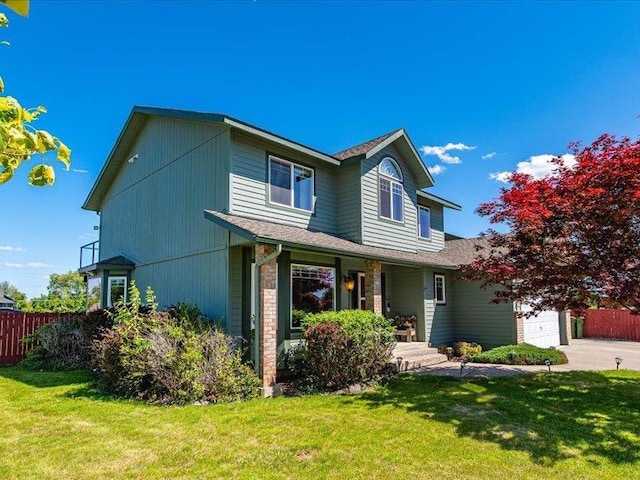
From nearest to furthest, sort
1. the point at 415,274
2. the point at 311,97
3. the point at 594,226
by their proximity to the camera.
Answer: the point at 594,226
the point at 415,274
the point at 311,97

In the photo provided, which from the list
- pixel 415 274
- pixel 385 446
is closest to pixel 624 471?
pixel 385 446

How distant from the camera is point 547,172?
9.55m

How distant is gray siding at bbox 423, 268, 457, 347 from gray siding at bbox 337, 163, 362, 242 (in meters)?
3.79

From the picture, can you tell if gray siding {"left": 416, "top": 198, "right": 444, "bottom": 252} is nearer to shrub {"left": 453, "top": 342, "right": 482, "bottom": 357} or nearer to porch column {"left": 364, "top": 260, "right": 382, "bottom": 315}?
shrub {"left": 453, "top": 342, "right": 482, "bottom": 357}

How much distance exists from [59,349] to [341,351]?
8749 mm

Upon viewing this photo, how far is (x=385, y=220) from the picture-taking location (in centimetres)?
1405

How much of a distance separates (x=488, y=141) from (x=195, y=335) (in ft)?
43.5

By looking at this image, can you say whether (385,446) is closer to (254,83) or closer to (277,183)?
(277,183)

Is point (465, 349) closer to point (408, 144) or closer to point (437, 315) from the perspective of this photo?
point (437, 315)

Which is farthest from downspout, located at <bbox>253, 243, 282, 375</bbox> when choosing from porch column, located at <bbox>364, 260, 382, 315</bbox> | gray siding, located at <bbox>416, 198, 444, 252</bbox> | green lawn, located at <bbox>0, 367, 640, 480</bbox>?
gray siding, located at <bbox>416, 198, 444, 252</bbox>

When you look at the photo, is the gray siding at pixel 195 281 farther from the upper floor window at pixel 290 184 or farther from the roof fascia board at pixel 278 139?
the roof fascia board at pixel 278 139

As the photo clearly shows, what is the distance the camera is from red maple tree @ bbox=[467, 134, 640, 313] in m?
8.05

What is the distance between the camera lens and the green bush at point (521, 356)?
12.8 m

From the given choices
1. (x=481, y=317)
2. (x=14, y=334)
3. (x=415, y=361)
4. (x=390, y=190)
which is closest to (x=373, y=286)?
(x=415, y=361)
